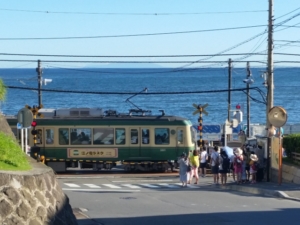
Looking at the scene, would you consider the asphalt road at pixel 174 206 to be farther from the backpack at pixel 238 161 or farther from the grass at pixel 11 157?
the grass at pixel 11 157

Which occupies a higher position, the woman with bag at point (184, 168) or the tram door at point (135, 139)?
the tram door at point (135, 139)

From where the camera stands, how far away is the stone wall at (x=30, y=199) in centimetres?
984

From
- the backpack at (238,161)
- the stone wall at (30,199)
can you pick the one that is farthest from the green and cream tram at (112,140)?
the stone wall at (30,199)

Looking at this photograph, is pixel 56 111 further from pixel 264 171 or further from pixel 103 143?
pixel 264 171

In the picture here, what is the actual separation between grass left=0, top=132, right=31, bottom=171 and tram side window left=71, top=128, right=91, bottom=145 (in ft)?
74.7

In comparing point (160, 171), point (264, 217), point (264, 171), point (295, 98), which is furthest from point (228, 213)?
point (295, 98)

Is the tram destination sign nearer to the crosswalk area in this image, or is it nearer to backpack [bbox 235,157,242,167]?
the crosswalk area

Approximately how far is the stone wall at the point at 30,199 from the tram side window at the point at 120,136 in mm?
23157

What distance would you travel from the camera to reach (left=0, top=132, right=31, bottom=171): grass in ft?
35.4

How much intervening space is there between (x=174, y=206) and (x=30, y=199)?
368 inches

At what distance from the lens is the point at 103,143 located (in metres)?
34.5

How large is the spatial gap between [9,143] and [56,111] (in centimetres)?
2602

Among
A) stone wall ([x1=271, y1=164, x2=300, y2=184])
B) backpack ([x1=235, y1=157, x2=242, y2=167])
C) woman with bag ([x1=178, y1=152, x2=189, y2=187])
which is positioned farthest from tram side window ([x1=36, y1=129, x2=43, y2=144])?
stone wall ([x1=271, y1=164, x2=300, y2=184])

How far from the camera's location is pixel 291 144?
25.5 m
